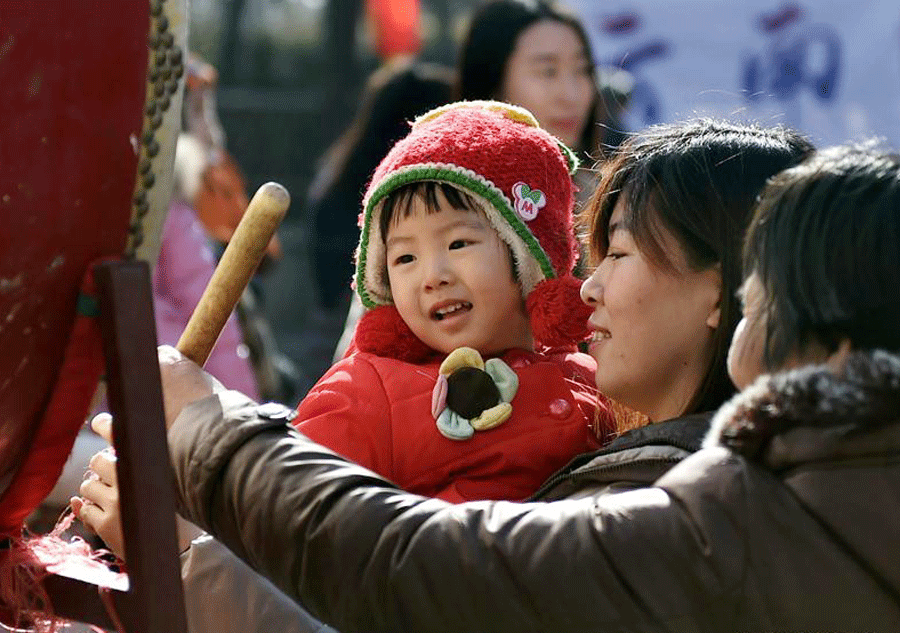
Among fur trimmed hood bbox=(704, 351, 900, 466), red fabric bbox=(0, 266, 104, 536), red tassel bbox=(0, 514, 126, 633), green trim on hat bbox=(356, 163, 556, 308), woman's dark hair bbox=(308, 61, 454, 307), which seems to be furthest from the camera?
woman's dark hair bbox=(308, 61, 454, 307)

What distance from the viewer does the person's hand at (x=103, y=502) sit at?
5.49 ft

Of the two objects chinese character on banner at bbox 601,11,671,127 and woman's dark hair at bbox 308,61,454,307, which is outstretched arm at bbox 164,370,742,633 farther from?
chinese character on banner at bbox 601,11,671,127

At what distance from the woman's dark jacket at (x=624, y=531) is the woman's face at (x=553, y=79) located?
7.40 feet

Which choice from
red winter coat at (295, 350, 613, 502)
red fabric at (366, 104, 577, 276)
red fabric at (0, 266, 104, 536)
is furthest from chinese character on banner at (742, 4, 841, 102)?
red fabric at (0, 266, 104, 536)

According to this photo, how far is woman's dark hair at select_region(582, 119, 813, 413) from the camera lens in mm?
1713

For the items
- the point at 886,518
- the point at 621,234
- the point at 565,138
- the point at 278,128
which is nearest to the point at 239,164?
the point at 278,128

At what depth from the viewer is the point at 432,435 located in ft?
6.26

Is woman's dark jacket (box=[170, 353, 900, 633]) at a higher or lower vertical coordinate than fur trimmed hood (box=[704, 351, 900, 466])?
lower

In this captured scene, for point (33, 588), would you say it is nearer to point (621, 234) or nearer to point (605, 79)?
point (621, 234)

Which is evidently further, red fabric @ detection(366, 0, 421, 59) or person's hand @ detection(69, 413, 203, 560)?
red fabric @ detection(366, 0, 421, 59)

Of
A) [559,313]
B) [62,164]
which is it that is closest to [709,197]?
[559,313]

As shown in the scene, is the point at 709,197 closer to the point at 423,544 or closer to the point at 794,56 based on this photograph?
the point at 423,544

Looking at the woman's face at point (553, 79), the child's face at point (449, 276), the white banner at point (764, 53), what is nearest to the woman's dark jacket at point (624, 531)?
the child's face at point (449, 276)

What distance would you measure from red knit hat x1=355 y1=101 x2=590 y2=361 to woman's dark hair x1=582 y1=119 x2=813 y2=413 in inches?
9.0
